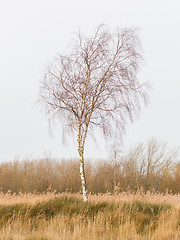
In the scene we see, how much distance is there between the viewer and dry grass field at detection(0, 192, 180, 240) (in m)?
6.65

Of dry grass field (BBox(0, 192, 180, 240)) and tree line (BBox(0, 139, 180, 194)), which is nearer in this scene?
dry grass field (BBox(0, 192, 180, 240))

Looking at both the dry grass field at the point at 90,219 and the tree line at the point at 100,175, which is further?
the tree line at the point at 100,175

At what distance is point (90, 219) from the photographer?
27.4 feet

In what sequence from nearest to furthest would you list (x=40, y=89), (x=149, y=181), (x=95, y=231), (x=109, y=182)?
(x=95, y=231), (x=40, y=89), (x=149, y=181), (x=109, y=182)

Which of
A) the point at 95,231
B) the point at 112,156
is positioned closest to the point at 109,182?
the point at 112,156

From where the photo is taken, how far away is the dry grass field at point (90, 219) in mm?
6648

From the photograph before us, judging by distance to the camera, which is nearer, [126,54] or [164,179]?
[126,54]

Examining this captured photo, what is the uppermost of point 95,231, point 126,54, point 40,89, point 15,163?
point 126,54

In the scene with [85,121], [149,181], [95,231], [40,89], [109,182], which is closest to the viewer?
[95,231]

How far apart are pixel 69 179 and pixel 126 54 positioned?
50.1ft

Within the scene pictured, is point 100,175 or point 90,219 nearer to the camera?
point 90,219

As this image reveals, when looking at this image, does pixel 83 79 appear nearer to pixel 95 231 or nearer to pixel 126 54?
pixel 126 54

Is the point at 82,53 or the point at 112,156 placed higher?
the point at 82,53

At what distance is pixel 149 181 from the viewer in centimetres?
2234
